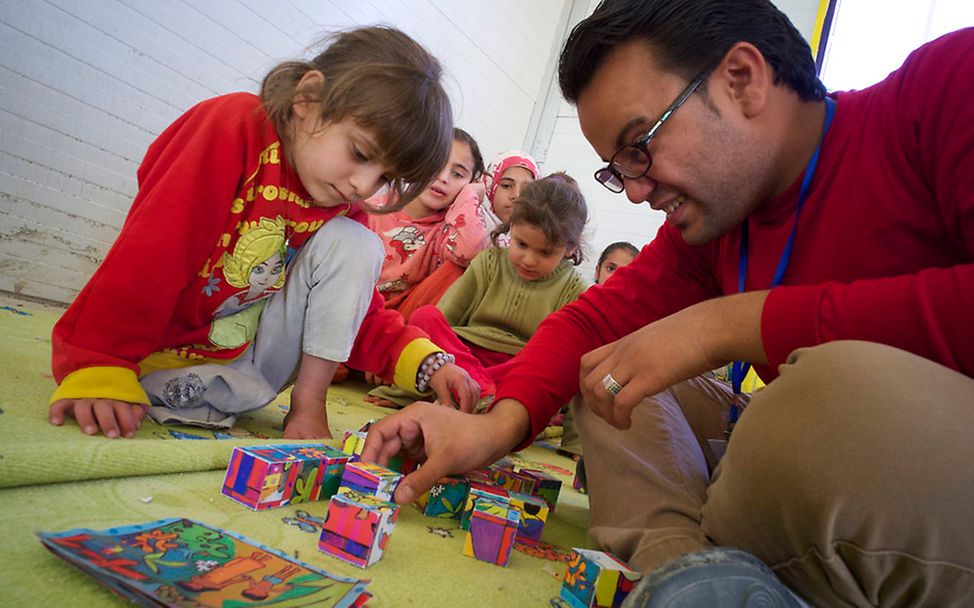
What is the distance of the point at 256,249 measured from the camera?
1358mm

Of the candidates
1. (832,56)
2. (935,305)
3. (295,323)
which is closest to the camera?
(935,305)

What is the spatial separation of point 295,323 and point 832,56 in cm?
448

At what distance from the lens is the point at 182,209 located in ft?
3.93

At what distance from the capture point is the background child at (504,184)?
3.46 metres

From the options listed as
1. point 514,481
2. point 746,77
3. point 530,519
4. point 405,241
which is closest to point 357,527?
point 530,519

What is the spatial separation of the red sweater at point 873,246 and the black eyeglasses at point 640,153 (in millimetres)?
239

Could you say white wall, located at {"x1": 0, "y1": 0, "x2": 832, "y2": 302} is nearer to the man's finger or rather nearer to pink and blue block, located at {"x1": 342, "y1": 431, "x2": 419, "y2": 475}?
pink and blue block, located at {"x1": 342, "y1": 431, "x2": 419, "y2": 475}

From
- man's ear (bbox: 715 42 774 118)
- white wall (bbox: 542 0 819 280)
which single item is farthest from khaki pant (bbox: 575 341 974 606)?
white wall (bbox: 542 0 819 280)

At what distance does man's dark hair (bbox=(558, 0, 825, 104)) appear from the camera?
1.04m

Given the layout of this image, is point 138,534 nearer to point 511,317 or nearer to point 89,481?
point 89,481

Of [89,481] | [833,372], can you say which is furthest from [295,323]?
[833,372]

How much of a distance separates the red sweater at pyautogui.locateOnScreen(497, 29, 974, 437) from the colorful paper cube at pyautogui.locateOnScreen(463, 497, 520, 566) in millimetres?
289

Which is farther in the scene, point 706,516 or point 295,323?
point 295,323

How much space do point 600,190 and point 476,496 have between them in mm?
4619
